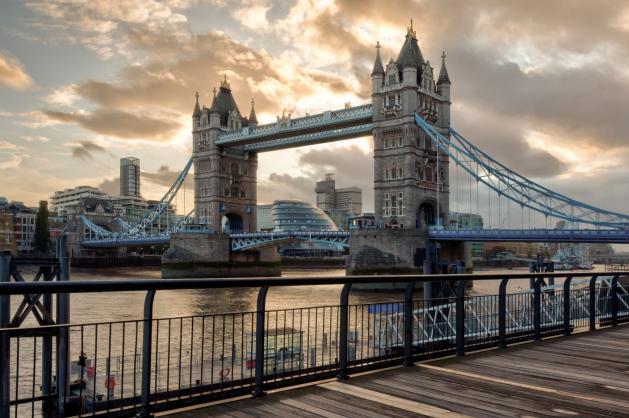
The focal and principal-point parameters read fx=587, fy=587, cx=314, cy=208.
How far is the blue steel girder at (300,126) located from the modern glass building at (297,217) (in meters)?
46.7

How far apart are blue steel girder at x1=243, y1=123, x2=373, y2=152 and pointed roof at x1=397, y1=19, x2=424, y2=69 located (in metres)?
7.90

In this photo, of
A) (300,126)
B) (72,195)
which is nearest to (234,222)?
(300,126)

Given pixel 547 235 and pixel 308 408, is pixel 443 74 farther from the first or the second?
pixel 308 408

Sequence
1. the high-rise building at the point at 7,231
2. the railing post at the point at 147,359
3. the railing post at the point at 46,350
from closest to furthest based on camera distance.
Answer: the railing post at the point at 147,359 < the railing post at the point at 46,350 < the high-rise building at the point at 7,231

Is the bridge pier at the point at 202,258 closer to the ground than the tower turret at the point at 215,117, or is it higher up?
closer to the ground

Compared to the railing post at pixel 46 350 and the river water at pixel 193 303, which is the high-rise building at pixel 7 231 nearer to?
the river water at pixel 193 303

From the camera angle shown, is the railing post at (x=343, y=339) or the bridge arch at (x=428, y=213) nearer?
the railing post at (x=343, y=339)

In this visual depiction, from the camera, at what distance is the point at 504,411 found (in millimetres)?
5164

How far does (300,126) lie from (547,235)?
35.4m

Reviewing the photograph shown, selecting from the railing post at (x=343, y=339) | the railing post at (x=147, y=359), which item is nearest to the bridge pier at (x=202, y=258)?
the railing post at (x=343, y=339)

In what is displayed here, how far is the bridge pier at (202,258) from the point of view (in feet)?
240

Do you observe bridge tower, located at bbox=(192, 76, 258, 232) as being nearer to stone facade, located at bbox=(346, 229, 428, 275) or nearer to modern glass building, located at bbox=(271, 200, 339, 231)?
stone facade, located at bbox=(346, 229, 428, 275)

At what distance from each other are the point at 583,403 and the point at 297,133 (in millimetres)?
71951

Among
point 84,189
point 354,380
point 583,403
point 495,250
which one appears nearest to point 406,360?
point 354,380
